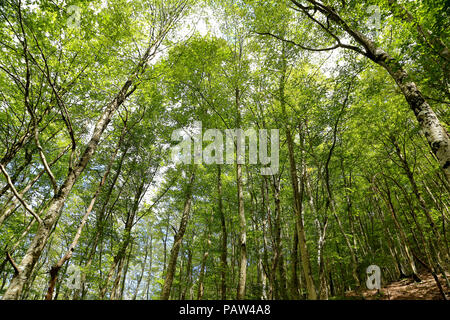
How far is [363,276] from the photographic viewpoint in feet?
44.2

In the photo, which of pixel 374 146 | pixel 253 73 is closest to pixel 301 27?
pixel 253 73

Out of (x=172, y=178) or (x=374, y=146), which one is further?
(x=172, y=178)

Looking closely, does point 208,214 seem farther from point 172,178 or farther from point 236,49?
point 236,49

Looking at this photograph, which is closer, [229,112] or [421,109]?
[421,109]

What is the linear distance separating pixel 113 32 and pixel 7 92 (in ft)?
17.1

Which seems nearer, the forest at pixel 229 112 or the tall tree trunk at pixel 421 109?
the tall tree trunk at pixel 421 109

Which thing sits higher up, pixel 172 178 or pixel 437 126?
pixel 172 178

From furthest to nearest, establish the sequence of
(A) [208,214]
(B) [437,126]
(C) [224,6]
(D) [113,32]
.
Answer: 1. (A) [208,214]
2. (C) [224,6]
3. (D) [113,32]
4. (B) [437,126]

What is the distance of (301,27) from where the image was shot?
8.84 meters

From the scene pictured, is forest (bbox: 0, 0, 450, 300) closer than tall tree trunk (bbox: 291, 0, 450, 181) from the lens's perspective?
No

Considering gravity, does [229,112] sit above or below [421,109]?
above

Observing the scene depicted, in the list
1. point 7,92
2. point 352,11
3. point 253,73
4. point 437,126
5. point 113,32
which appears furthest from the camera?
point 253,73
